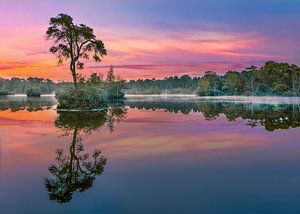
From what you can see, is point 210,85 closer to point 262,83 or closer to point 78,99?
point 262,83

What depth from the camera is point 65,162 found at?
1330 centimetres

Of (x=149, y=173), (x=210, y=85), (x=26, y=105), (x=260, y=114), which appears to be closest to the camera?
(x=149, y=173)

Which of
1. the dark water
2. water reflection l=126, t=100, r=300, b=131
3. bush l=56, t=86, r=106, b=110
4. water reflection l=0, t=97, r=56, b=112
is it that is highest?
bush l=56, t=86, r=106, b=110

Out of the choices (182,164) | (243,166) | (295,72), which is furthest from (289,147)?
(295,72)

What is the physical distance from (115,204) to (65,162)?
196 inches

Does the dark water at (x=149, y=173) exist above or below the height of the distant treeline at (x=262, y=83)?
below

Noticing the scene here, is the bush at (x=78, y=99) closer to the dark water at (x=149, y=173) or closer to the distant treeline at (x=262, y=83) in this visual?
the dark water at (x=149, y=173)

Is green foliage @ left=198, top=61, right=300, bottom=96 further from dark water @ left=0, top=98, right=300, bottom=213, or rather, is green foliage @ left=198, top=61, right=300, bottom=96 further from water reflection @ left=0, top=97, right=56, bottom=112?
dark water @ left=0, top=98, right=300, bottom=213

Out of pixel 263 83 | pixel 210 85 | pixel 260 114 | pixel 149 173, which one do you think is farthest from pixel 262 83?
pixel 149 173

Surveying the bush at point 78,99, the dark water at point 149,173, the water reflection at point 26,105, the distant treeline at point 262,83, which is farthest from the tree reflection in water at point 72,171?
the distant treeline at point 262,83

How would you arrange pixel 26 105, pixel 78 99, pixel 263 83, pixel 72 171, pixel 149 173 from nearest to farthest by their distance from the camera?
pixel 149 173 → pixel 72 171 → pixel 78 99 → pixel 26 105 → pixel 263 83

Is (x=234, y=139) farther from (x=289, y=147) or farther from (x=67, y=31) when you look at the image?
(x=67, y=31)

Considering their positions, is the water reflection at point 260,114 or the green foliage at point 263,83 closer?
the water reflection at point 260,114

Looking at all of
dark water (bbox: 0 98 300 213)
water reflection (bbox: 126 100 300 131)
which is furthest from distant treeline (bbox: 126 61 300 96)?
dark water (bbox: 0 98 300 213)
